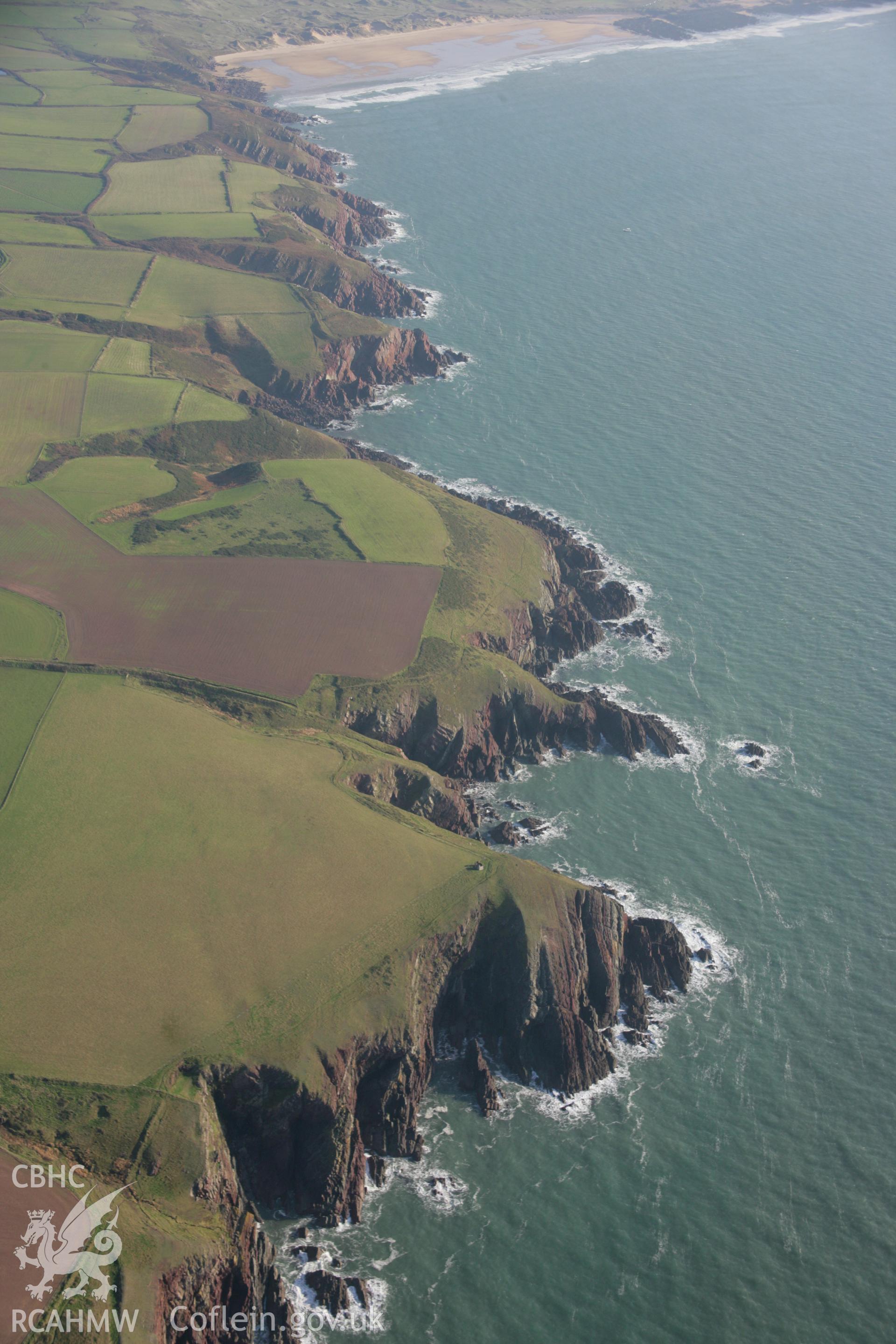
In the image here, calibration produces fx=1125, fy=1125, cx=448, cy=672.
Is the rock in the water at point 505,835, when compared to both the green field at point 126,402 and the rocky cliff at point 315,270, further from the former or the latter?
the rocky cliff at point 315,270

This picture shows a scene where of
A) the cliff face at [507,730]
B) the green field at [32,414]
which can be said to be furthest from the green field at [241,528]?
the cliff face at [507,730]

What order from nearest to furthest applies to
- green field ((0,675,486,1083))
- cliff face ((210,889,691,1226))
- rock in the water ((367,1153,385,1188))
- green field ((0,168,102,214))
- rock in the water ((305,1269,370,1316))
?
rock in the water ((305,1269,370,1316)) → cliff face ((210,889,691,1226)) → green field ((0,675,486,1083)) → rock in the water ((367,1153,385,1188)) → green field ((0,168,102,214))

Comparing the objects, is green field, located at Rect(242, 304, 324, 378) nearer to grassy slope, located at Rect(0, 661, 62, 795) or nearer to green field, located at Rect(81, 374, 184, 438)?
green field, located at Rect(81, 374, 184, 438)

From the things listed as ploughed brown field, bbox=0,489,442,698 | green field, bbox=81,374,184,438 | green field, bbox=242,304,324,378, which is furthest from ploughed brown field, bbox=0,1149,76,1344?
green field, bbox=242,304,324,378

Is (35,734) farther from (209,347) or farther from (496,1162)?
(209,347)

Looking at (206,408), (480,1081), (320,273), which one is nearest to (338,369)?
(206,408)

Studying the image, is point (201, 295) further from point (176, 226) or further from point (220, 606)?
point (220, 606)
